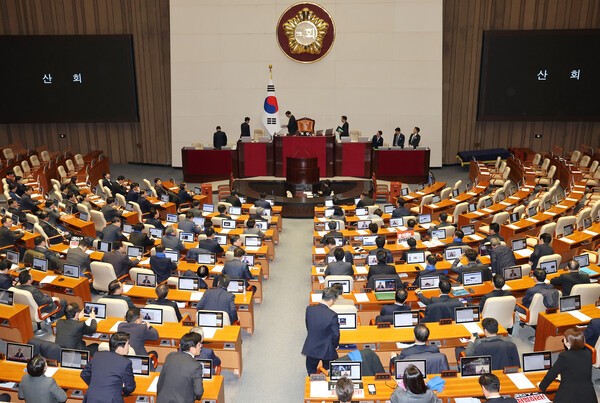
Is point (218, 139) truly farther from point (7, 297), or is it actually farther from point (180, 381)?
point (180, 381)

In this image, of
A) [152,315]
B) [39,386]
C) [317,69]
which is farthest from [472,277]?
[317,69]

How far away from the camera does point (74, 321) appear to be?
792cm

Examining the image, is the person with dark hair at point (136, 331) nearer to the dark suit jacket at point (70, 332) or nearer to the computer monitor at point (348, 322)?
the dark suit jacket at point (70, 332)

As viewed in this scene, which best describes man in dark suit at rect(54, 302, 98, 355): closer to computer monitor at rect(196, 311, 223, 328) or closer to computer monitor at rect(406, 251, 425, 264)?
computer monitor at rect(196, 311, 223, 328)

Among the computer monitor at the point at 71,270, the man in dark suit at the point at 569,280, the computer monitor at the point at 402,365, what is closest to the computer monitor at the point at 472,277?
the man in dark suit at the point at 569,280

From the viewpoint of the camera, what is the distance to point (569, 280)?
967 centimetres

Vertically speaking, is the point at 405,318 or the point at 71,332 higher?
the point at 71,332

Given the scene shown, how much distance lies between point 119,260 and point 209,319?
11.4ft

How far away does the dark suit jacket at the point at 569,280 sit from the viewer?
A: 9.66 metres

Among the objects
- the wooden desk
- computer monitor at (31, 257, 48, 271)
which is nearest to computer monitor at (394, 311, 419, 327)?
the wooden desk

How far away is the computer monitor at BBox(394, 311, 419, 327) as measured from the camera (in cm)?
848

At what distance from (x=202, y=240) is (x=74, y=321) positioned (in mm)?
4541

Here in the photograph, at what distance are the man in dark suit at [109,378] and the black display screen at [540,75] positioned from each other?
20.8m

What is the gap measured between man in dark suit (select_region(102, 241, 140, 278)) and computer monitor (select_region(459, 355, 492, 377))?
6.91 metres
